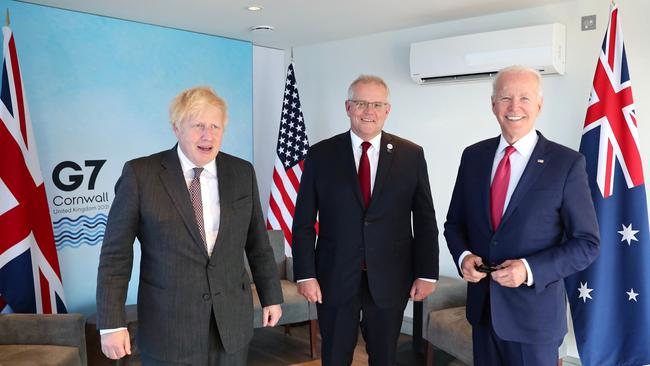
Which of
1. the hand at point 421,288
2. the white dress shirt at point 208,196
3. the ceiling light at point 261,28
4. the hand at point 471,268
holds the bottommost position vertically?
the hand at point 421,288

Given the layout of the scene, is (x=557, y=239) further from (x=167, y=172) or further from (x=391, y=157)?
(x=167, y=172)

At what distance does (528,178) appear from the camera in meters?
1.91

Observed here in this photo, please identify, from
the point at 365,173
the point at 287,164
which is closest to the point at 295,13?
the point at 287,164

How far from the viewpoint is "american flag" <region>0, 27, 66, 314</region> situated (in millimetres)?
3256

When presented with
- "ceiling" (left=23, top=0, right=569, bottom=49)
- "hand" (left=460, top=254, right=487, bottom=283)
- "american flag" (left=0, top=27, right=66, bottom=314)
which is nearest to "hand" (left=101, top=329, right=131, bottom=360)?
"hand" (left=460, top=254, right=487, bottom=283)

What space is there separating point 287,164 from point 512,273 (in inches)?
128

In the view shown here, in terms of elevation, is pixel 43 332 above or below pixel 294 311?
above

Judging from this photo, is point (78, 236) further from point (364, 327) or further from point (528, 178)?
point (528, 178)

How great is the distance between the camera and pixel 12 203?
128 inches

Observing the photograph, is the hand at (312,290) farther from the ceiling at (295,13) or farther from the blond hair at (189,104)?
the ceiling at (295,13)

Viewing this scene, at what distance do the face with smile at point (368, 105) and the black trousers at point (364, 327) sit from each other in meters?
0.62

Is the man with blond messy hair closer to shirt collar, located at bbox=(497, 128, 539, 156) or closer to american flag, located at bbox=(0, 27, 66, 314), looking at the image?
shirt collar, located at bbox=(497, 128, 539, 156)

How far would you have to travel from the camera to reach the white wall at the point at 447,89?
341cm

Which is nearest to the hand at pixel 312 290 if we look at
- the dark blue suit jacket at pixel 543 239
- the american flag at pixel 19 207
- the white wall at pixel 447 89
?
the dark blue suit jacket at pixel 543 239
